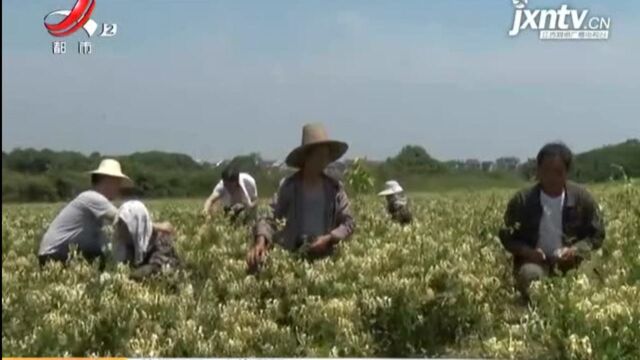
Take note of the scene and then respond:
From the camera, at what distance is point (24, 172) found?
5.72m

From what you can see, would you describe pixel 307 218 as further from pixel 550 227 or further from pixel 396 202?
pixel 550 227

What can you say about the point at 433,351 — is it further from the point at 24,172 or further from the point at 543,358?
the point at 24,172

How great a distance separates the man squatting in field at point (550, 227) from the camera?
579 centimetres

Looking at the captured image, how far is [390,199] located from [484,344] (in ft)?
2.21

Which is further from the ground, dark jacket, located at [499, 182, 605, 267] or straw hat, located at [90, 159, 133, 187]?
straw hat, located at [90, 159, 133, 187]

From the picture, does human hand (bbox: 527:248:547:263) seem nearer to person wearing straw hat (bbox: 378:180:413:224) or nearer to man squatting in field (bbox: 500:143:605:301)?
man squatting in field (bbox: 500:143:605:301)

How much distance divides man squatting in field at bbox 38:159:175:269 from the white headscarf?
0.04 metres

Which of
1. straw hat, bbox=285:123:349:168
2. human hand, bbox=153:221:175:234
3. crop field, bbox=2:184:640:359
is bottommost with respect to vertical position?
crop field, bbox=2:184:640:359

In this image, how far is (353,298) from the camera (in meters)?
5.83

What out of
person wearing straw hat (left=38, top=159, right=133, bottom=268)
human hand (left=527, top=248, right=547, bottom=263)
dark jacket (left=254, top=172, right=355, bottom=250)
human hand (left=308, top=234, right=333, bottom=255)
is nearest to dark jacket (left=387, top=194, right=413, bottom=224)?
dark jacket (left=254, top=172, right=355, bottom=250)

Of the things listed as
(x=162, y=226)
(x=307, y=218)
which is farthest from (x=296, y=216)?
(x=162, y=226)

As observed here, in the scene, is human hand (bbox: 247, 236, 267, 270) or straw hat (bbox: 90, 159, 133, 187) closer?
straw hat (bbox: 90, 159, 133, 187)

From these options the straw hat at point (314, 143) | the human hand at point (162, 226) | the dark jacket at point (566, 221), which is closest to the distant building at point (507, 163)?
the dark jacket at point (566, 221)

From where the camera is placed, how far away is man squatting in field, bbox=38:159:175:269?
573 cm
